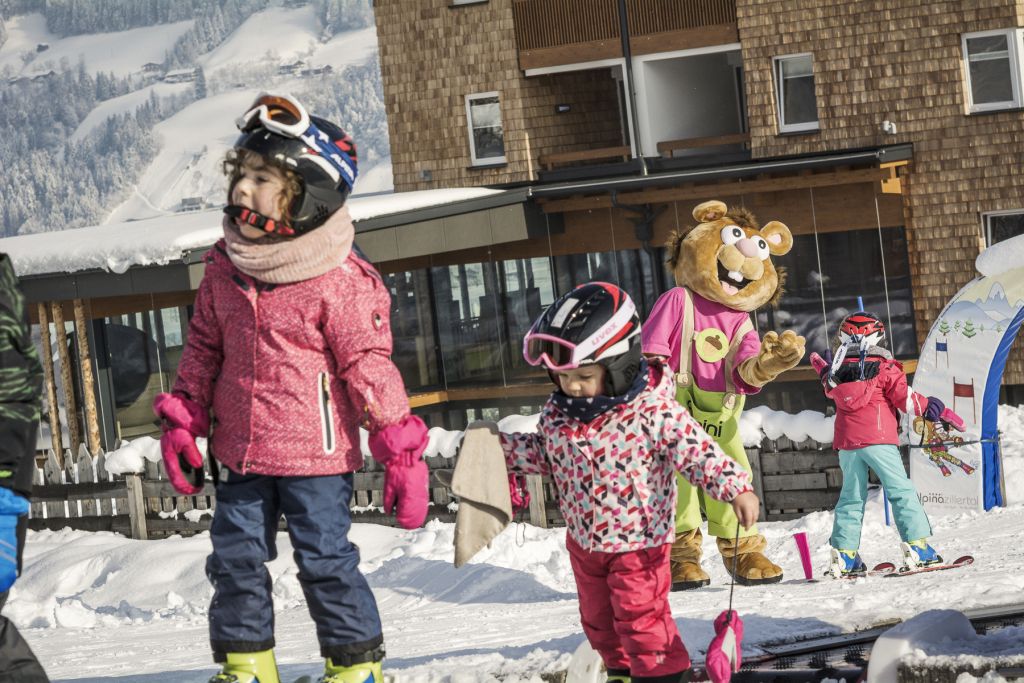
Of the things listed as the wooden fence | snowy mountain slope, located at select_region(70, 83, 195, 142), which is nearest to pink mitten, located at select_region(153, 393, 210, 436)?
the wooden fence

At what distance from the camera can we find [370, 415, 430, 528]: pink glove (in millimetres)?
4996

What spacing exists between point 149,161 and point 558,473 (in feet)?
473

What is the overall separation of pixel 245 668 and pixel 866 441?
15.8 feet

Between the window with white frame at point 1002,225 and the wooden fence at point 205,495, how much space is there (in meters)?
9.64

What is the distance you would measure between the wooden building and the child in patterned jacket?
Result: 14.4 metres

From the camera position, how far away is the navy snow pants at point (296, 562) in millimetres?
5102

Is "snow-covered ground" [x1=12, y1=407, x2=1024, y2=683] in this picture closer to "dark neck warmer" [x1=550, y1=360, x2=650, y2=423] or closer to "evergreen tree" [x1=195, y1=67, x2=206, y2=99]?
"dark neck warmer" [x1=550, y1=360, x2=650, y2=423]

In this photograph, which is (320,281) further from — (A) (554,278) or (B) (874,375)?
(A) (554,278)

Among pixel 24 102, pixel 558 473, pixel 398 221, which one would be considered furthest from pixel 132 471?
pixel 24 102

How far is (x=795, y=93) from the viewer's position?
2192 cm

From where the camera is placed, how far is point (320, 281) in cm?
511

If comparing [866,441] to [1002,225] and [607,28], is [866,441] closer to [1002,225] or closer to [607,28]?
[1002,225]

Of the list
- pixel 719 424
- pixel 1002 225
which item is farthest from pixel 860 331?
pixel 1002 225

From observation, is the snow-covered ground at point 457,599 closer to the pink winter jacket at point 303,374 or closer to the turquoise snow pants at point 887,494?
the turquoise snow pants at point 887,494
